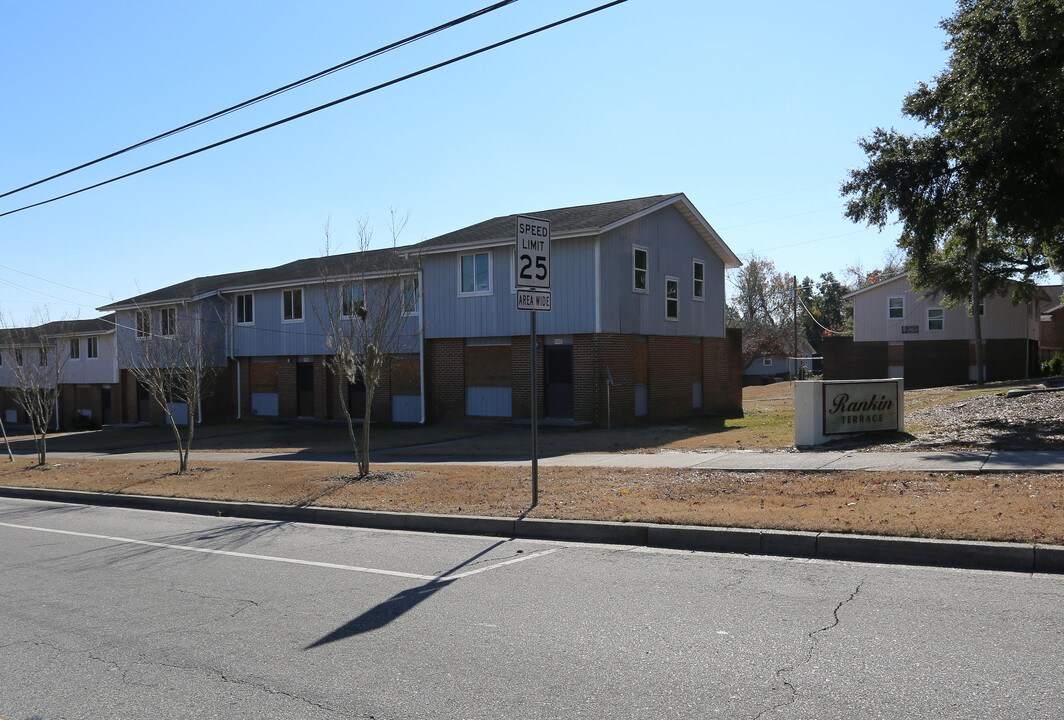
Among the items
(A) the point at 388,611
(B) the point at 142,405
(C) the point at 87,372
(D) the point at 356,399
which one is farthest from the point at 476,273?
(C) the point at 87,372

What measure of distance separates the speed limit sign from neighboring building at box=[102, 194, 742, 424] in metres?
11.0

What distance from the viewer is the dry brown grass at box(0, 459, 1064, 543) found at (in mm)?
8789

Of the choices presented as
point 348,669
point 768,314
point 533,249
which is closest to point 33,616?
point 348,669

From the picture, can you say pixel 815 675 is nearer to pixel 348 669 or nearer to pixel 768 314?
pixel 348 669

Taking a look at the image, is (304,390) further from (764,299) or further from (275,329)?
(764,299)

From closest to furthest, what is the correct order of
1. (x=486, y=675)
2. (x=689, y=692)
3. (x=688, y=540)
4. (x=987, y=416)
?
1. (x=689, y=692)
2. (x=486, y=675)
3. (x=688, y=540)
4. (x=987, y=416)

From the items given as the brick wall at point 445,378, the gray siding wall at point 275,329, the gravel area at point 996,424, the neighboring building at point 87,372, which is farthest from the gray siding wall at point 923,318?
the neighboring building at point 87,372

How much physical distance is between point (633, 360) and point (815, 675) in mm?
21490

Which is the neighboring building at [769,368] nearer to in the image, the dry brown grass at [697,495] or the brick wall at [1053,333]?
the brick wall at [1053,333]

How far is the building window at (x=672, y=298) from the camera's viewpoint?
28516 mm

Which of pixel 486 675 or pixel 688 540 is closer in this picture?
pixel 486 675

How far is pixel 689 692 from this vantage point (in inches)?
194

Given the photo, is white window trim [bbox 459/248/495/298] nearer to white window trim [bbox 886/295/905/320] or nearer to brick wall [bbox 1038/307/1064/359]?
white window trim [bbox 886/295/905/320]

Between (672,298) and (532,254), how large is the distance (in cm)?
1851
